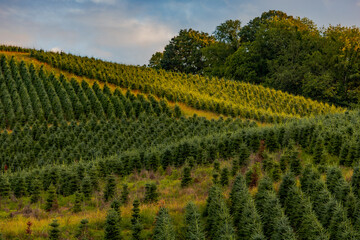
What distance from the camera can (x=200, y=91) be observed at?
39.7 metres

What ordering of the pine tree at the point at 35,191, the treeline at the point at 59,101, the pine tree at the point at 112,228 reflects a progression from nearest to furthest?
the pine tree at the point at 112,228
the pine tree at the point at 35,191
the treeline at the point at 59,101

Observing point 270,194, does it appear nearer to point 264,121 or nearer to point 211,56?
point 264,121

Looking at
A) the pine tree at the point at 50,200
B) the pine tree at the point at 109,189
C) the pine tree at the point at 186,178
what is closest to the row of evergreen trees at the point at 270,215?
Result: the pine tree at the point at 109,189

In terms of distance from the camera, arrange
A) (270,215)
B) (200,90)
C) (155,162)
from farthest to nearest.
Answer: (200,90), (155,162), (270,215)

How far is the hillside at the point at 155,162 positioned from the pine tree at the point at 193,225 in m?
0.05

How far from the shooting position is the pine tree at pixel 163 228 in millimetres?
8953

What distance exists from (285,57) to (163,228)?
4963 centimetres

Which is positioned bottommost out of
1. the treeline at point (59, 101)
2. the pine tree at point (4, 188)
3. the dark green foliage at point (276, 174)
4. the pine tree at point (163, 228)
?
the pine tree at point (4, 188)

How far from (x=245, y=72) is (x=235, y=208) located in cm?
4903

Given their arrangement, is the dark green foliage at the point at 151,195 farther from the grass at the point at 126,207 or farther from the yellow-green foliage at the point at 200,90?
the yellow-green foliage at the point at 200,90

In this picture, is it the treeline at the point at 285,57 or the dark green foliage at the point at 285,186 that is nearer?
the dark green foliage at the point at 285,186

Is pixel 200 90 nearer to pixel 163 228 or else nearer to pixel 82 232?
pixel 82 232

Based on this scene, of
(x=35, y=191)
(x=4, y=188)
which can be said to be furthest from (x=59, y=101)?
(x=35, y=191)

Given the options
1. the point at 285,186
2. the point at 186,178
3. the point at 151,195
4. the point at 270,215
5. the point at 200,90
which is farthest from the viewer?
the point at 200,90
